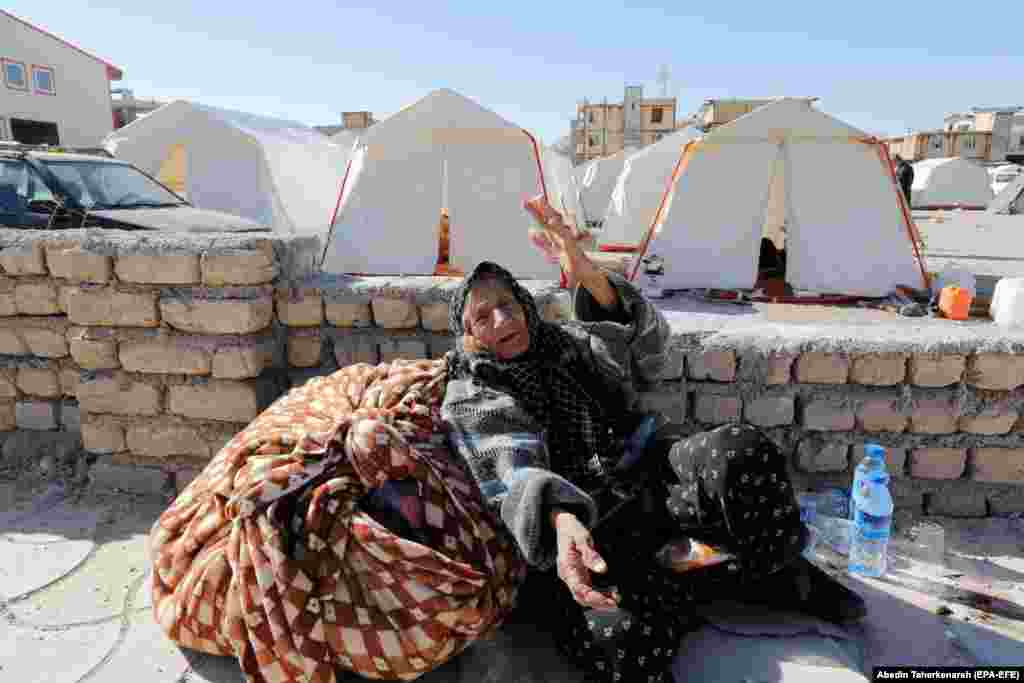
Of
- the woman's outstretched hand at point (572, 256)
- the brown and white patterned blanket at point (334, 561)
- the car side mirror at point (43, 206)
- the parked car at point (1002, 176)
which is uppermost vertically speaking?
the parked car at point (1002, 176)

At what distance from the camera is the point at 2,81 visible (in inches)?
762

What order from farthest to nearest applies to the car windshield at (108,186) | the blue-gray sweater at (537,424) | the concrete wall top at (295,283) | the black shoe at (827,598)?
the car windshield at (108,186), the concrete wall top at (295,283), the black shoe at (827,598), the blue-gray sweater at (537,424)

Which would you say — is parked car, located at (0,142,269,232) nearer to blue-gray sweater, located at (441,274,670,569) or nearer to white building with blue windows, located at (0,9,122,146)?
blue-gray sweater, located at (441,274,670,569)

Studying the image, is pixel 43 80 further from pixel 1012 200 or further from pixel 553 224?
pixel 1012 200

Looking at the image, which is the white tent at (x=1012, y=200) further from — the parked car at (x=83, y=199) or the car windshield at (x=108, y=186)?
the car windshield at (x=108, y=186)

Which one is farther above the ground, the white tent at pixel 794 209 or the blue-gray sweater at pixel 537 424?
the white tent at pixel 794 209

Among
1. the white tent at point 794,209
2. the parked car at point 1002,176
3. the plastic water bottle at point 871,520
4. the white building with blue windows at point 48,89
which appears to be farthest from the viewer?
the parked car at point 1002,176

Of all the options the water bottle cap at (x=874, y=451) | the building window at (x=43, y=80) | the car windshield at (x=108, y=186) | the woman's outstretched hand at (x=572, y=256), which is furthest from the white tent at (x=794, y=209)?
the building window at (x=43, y=80)

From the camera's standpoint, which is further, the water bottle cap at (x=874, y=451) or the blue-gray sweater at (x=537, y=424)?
the water bottle cap at (x=874, y=451)

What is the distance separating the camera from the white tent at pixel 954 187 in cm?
1939

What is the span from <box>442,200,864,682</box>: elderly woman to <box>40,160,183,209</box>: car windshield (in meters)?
5.30

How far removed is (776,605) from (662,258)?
157 inches

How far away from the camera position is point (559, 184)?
8664 millimetres

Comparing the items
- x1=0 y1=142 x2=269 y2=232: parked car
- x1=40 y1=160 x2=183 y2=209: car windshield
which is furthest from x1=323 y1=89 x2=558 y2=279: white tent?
x1=40 y1=160 x2=183 y2=209: car windshield
